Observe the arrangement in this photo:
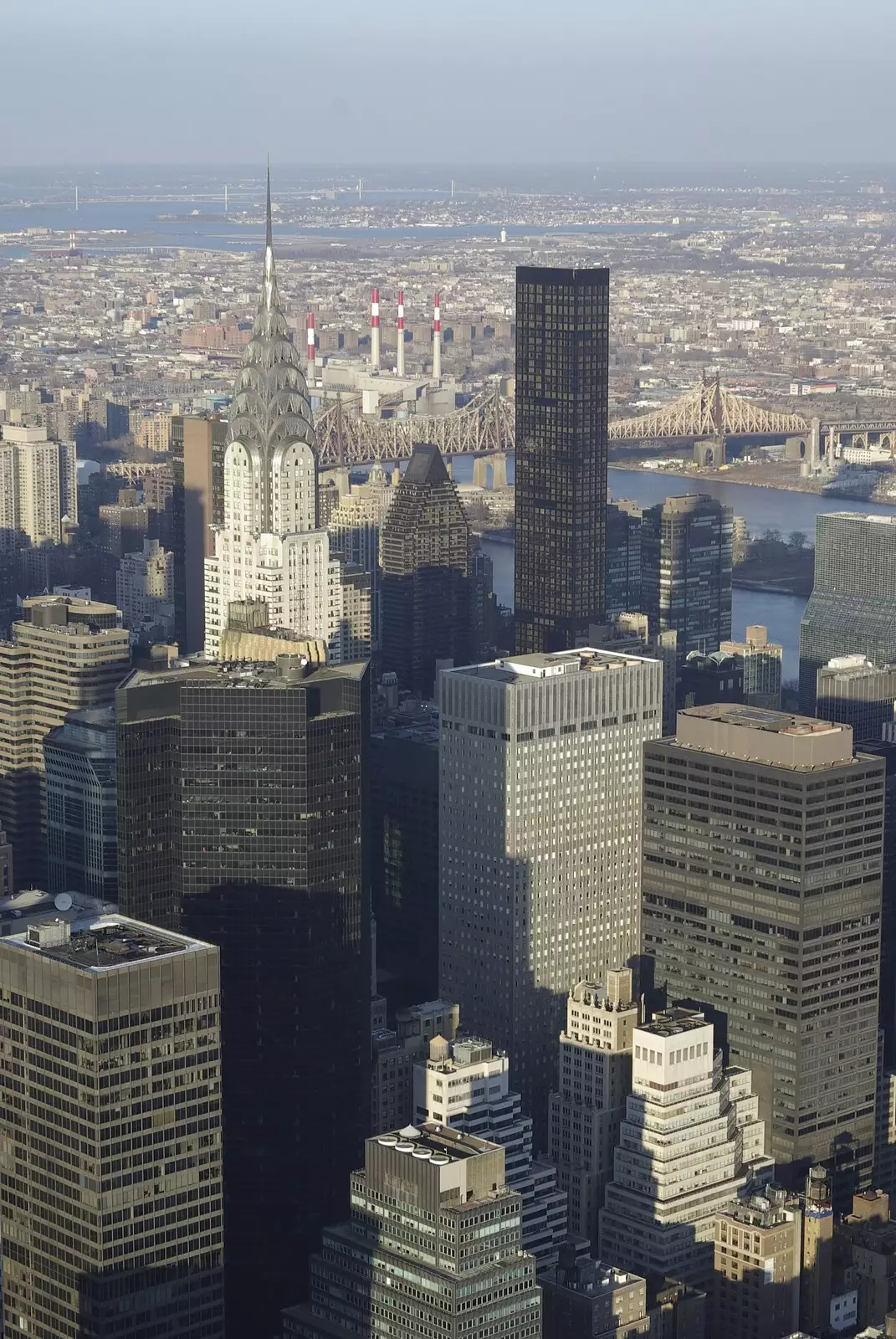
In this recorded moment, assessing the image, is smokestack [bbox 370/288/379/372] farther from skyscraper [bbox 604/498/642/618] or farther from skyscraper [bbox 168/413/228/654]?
skyscraper [bbox 168/413/228/654]

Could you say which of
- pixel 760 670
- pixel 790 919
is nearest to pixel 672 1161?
pixel 790 919

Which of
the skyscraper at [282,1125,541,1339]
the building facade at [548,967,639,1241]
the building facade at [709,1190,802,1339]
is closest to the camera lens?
the skyscraper at [282,1125,541,1339]

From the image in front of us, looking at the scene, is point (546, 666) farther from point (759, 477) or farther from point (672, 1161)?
point (759, 477)

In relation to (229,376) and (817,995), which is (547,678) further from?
(229,376)

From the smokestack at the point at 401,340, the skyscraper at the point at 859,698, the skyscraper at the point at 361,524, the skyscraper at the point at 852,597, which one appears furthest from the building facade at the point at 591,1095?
the smokestack at the point at 401,340

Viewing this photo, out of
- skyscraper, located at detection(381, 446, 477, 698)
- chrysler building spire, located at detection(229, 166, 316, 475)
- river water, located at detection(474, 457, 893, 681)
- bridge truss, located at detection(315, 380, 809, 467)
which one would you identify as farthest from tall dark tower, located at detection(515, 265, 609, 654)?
bridge truss, located at detection(315, 380, 809, 467)

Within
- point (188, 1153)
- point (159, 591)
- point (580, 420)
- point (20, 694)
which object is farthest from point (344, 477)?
point (188, 1153)

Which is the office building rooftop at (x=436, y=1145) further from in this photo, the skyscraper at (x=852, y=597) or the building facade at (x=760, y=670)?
the skyscraper at (x=852, y=597)
